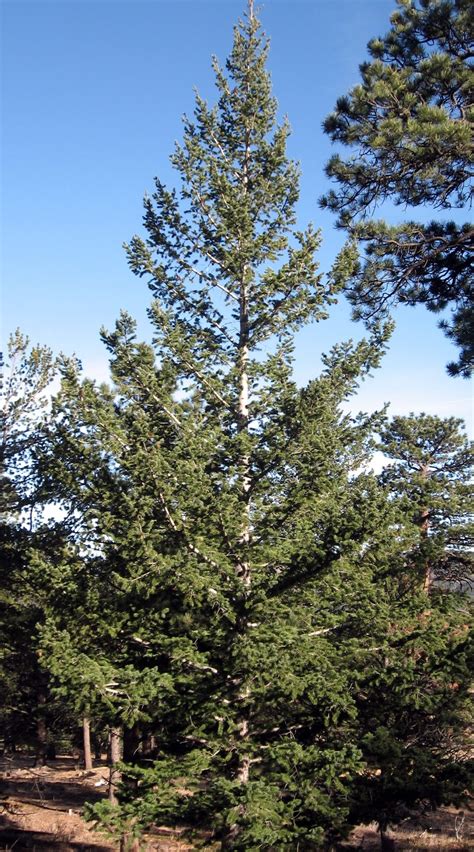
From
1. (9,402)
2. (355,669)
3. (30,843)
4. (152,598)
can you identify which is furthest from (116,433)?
(30,843)

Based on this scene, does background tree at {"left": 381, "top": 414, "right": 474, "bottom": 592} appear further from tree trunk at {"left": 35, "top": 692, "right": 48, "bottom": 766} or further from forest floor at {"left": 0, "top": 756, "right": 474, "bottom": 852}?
tree trunk at {"left": 35, "top": 692, "right": 48, "bottom": 766}

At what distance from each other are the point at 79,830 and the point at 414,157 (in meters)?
19.7

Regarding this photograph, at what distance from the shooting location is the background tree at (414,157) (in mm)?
9773

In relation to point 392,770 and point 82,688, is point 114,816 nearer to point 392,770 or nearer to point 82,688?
point 82,688

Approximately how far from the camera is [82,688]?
7.43 meters

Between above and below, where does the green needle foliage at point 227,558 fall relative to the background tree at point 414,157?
below

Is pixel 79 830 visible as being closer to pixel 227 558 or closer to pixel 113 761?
pixel 113 761

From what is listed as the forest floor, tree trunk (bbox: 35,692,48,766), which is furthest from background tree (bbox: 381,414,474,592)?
tree trunk (bbox: 35,692,48,766)

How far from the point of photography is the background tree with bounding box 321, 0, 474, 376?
9773 millimetres

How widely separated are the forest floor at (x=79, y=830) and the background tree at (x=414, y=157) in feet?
32.3

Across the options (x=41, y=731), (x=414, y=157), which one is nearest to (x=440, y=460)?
(x=414, y=157)

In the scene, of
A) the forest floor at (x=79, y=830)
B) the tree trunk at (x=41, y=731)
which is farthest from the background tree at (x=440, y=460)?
the tree trunk at (x=41, y=731)

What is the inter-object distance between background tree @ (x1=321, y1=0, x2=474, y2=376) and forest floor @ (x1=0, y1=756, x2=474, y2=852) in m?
9.83

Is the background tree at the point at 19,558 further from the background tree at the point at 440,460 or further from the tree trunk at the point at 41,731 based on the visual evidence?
→ the background tree at the point at 440,460
